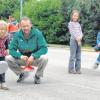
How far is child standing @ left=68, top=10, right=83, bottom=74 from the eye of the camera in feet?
43.9

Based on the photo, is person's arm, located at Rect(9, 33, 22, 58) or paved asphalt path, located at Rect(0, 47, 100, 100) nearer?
paved asphalt path, located at Rect(0, 47, 100, 100)

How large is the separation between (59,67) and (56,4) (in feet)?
59.3

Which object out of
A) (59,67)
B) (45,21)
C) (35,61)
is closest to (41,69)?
(35,61)

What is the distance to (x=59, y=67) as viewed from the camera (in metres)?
15.1

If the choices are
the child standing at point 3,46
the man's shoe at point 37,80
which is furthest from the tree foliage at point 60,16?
the child standing at point 3,46

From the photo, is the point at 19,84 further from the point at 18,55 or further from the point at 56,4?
the point at 56,4

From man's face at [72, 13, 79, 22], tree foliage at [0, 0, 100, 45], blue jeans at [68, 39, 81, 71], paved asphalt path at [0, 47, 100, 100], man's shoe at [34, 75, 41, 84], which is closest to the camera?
paved asphalt path at [0, 47, 100, 100]

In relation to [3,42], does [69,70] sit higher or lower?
lower

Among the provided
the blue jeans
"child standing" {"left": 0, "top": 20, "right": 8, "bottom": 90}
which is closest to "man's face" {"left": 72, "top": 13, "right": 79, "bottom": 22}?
the blue jeans

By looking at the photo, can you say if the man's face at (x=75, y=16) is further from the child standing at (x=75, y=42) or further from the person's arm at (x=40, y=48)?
the person's arm at (x=40, y=48)

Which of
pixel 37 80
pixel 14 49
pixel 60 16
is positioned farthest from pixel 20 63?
pixel 60 16

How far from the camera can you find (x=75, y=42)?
13.5 m

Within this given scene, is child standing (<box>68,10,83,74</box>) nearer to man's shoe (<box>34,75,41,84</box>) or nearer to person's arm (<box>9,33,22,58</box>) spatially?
man's shoe (<box>34,75,41,84</box>)

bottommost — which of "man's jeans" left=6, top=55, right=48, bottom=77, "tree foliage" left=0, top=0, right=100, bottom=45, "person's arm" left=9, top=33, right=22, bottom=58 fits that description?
"tree foliage" left=0, top=0, right=100, bottom=45
